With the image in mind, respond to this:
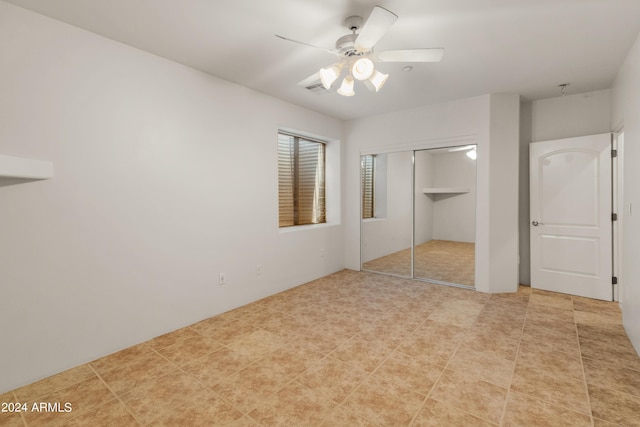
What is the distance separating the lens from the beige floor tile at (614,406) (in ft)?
5.48

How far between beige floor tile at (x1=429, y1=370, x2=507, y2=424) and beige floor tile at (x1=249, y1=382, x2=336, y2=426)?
2.40 feet

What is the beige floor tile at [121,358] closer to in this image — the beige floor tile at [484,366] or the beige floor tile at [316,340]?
the beige floor tile at [316,340]

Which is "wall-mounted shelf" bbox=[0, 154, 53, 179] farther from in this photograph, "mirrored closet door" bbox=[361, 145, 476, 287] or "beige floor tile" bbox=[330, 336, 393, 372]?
"mirrored closet door" bbox=[361, 145, 476, 287]

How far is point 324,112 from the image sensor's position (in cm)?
450

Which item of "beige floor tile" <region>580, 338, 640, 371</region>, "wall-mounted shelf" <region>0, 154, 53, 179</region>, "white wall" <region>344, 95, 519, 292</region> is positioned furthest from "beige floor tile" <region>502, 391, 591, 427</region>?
"wall-mounted shelf" <region>0, 154, 53, 179</region>

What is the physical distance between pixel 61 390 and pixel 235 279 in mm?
1663

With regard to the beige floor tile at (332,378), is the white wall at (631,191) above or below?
above

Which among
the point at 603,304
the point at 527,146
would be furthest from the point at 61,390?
the point at 527,146

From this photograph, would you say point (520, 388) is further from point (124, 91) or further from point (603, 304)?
point (124, 91)

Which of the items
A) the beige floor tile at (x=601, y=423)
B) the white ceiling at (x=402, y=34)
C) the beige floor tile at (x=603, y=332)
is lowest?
the beige floor tile at (x=601, y=423)

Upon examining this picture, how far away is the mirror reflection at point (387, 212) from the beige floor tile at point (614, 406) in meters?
2.70

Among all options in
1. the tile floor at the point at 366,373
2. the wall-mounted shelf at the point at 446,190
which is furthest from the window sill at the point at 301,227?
the wall-mounted shelf at the point at 446,190

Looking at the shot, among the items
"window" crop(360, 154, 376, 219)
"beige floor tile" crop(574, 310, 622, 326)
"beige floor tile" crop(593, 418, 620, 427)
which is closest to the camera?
"beige floor tile" crop(593, 418, 620, 427)

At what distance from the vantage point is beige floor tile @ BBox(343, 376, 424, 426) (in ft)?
5.57
